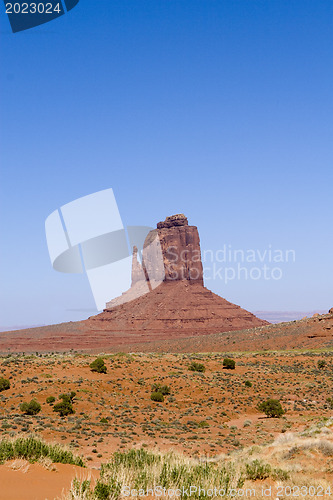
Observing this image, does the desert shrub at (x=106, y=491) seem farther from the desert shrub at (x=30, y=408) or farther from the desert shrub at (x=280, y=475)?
the desert shrub at (x=30, y=408)

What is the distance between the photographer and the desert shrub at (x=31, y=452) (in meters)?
9.59

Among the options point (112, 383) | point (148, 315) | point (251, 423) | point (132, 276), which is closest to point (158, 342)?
point (148, 315)

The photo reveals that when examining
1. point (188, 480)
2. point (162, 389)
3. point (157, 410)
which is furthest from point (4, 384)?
point (188, 480)

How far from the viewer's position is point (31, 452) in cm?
979

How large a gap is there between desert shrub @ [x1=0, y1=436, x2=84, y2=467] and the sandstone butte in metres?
105

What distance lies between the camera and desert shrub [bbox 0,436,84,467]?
959cm

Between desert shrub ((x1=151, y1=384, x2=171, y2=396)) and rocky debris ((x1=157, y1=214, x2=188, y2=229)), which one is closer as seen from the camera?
desert shrub ((x1=151, y1=384, x2=171, y2=396))

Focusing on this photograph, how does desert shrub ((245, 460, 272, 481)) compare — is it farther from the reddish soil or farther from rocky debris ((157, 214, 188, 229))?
rocky debris ((157, 214, 188, 229))

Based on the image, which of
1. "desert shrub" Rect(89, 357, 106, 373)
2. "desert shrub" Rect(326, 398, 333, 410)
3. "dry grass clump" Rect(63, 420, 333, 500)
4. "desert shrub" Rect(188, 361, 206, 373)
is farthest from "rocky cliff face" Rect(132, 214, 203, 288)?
"dry grass clump" Rect(63, 420, 333, 500)

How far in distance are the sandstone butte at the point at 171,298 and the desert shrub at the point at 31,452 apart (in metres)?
105

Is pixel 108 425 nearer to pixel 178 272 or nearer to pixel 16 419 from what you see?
pixel 16 419

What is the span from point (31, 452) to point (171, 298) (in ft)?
387

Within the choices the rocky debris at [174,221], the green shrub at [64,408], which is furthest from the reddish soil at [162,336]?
the green shrub at [64,408]

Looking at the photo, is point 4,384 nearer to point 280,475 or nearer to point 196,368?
point 196,368
